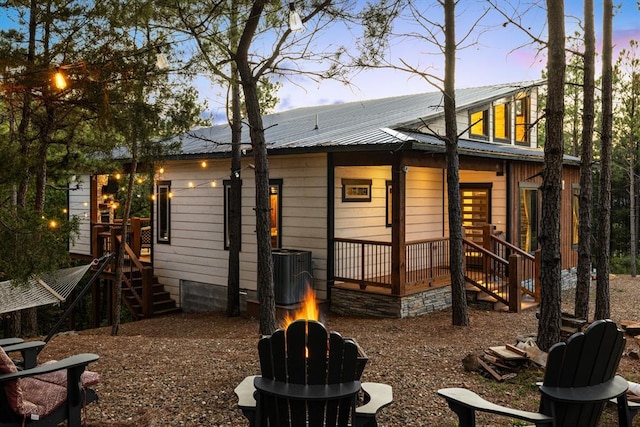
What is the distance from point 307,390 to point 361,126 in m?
9.28

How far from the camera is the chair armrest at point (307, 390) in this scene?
9.29ft

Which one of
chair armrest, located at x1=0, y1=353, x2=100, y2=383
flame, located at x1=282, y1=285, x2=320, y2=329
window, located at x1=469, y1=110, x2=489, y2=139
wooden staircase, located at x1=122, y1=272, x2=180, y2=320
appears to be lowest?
wooden staircase, located at x1=122, y1=272, x2=180, y2=320

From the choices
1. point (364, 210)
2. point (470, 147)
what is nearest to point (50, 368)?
point (364, 210)

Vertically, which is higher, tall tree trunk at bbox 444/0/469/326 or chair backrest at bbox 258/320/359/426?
tall tree trunk at bbox 444/0/469/326

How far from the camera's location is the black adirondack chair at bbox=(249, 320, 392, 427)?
291 cm

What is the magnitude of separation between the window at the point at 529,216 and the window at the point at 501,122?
161cm

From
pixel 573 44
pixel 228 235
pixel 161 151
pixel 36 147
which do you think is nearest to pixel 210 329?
pixel 228 235

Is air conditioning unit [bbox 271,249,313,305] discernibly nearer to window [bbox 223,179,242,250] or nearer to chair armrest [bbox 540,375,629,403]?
window [bbox 223,179,242,250]

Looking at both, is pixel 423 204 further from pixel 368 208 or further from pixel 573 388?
pixel 573 388

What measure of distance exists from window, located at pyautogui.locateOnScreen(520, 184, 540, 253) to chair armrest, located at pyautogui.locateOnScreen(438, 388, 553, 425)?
11353 millimetres

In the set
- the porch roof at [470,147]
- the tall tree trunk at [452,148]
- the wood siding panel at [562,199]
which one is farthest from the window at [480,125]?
the tall tree trunk at [452,148]

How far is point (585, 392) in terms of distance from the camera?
291 centimetres

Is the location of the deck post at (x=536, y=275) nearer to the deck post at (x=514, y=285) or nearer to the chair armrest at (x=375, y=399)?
the deck post at (x=514, y=285)

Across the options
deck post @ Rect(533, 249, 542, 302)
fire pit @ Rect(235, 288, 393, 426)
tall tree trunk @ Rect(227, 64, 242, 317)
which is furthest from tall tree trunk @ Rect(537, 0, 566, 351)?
tall tree trunk @ Rect(227, 64, 242, 317)
